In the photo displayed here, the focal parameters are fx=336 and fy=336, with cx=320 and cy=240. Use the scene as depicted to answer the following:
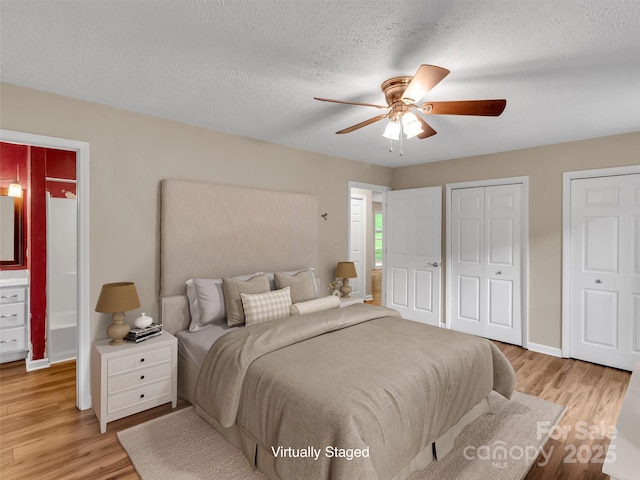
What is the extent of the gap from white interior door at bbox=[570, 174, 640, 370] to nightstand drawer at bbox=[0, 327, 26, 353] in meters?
5.94

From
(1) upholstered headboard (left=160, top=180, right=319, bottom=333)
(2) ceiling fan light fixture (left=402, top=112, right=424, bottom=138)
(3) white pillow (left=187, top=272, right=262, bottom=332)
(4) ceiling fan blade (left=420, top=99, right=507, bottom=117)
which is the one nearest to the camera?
(4) ceiling fan blade (left=420, top=99, right=507, bottom=117)

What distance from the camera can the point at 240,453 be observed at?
2146 millimetres

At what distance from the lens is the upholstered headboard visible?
3.04 metres

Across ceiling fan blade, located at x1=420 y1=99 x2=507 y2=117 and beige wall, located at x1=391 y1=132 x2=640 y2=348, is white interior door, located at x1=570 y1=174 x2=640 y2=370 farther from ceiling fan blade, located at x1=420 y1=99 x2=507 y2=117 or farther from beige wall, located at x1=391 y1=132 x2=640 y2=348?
ceiling fan blade, located at x1=420 y1=99 x2=507 y2=117

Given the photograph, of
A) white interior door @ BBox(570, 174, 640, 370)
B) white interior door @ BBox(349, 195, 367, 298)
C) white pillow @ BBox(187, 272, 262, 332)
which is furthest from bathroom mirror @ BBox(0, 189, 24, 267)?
white interior door @ BBox(570, 174, 640, 370)

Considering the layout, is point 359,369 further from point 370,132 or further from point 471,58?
point 370,132

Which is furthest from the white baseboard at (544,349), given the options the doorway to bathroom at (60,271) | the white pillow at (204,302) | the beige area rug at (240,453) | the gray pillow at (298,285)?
the doorway to bathroom at (60,271)

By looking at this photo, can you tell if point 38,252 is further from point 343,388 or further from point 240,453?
point 343,388

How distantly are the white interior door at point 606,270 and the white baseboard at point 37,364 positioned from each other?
223 inches

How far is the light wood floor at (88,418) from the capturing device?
201cm

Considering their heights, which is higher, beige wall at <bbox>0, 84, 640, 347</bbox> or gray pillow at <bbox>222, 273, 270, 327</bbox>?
beige wall at <bbox>0, 84, 640, 347</bbox>

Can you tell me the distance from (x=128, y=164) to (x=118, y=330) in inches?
54.7

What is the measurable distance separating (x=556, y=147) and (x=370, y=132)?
7.18 feet

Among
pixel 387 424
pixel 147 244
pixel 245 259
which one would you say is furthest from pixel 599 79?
pixel 147 244
